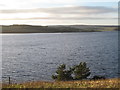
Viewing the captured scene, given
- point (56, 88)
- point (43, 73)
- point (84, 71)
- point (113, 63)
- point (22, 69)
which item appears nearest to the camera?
point (56, 88)

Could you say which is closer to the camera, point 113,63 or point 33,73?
point 33,73

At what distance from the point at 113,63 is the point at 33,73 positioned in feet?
82.6

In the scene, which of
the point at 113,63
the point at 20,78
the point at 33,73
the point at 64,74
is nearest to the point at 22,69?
the point at 33,73

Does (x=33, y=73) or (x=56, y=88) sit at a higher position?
(x=56, y=88)

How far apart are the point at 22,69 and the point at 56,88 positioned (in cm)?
5498

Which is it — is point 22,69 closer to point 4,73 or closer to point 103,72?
point 4,73

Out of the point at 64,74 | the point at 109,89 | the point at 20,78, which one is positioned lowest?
the point at 20,78

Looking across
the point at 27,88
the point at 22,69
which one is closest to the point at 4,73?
the point at 22,69

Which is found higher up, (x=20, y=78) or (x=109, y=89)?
(x=109, y=89)

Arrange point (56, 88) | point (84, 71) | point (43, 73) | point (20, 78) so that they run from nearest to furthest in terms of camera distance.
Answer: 1. point (56, 88)
2. point (84, 71)
3. point (20, 78)
4. point (43, 73)

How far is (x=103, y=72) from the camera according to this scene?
59344mm

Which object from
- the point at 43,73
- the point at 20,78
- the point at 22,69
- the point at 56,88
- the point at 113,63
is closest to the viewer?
the point at 56,88

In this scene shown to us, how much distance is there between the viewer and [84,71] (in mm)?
31266

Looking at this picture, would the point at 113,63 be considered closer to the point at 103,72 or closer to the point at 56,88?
the point at 103,72
